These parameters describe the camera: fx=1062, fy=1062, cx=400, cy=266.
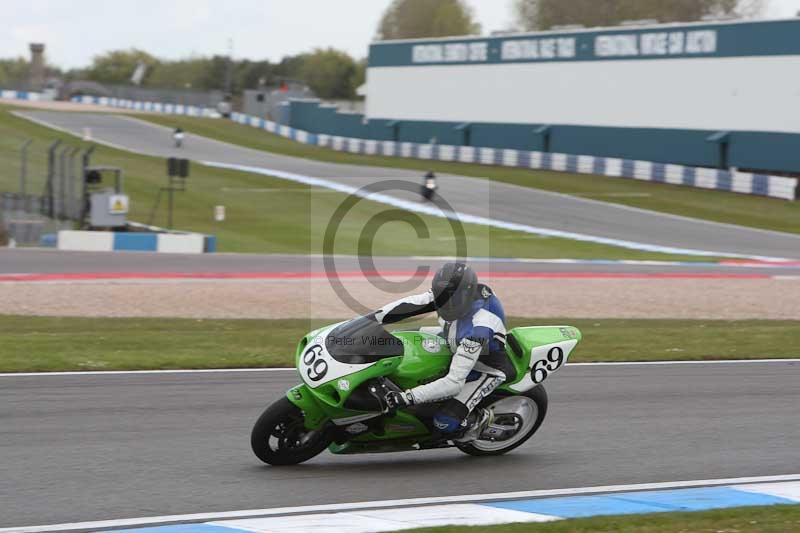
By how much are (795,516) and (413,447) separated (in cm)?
278

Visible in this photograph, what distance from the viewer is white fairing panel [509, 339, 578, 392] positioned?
8.34 m

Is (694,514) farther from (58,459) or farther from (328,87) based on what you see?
(328,87)

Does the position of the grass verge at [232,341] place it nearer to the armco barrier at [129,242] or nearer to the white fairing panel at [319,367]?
the white fairing panel at [319,367]

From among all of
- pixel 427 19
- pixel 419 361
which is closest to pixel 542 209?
pixel 419 361

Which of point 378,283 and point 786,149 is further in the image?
point 786,149

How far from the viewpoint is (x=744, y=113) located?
148 feet


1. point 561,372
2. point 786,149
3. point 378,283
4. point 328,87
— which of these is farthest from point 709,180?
point 328,87

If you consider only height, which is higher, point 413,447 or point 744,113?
point 744,113

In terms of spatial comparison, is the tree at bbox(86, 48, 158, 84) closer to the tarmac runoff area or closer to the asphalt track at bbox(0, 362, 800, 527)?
the tarmac runoff area

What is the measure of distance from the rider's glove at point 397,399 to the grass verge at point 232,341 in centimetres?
484

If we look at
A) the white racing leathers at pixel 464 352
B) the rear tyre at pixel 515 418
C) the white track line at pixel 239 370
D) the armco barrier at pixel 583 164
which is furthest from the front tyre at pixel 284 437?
the armco barrier at pixel 583 164

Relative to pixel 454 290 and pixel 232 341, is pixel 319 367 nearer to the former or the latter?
pixel 454 290

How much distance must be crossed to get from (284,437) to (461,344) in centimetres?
146

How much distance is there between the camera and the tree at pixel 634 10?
87375 mm
